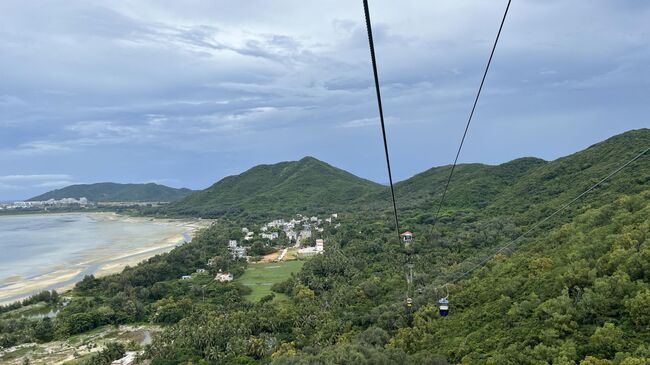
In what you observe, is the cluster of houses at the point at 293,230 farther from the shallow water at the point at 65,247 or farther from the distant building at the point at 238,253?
the shallow water at the point at 65,247

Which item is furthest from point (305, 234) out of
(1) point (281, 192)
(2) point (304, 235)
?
(1) point (281, 192)

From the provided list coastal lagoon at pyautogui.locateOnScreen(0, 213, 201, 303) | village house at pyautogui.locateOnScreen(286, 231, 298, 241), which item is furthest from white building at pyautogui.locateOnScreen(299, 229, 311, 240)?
coastal lagoon at pyautogui.locateOnScreen(0, 213, 201, 303)

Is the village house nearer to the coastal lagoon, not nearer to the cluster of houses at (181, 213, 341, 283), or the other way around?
the cluster of houses at (181, 213, 341, 283)

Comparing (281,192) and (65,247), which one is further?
(281,192)

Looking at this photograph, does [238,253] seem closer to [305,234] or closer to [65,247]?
[305,234]

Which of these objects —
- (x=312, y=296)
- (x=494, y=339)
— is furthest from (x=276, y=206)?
(x=494, y=339)

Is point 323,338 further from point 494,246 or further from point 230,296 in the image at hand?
point 494,246

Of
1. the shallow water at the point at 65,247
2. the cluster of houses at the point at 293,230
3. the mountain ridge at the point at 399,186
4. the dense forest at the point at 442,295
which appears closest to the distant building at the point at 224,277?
the dense forest at the point at 442,295
